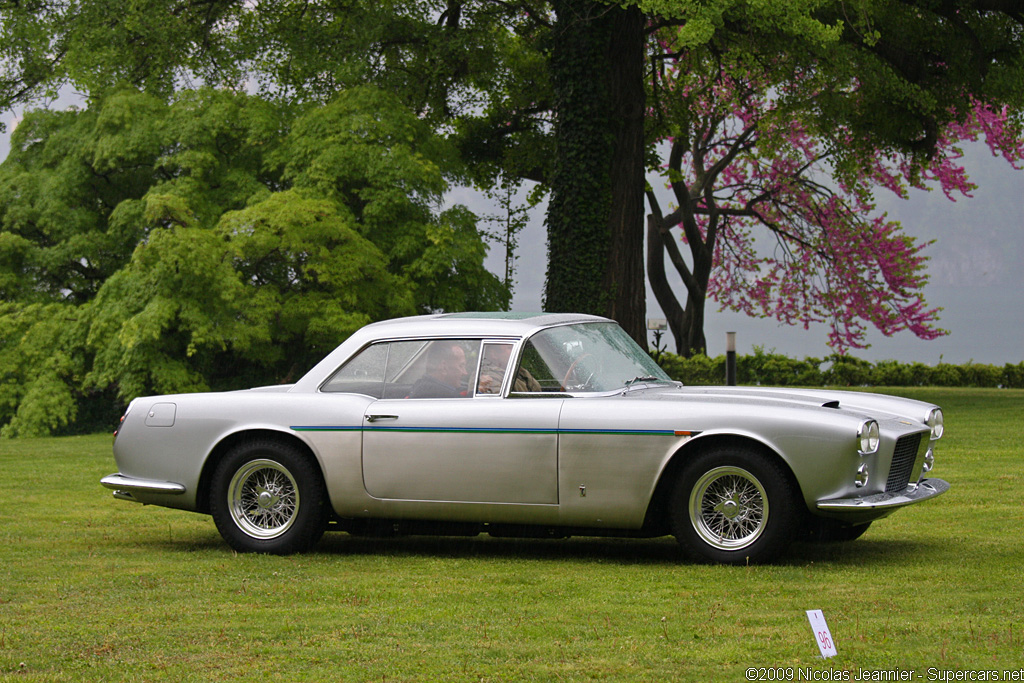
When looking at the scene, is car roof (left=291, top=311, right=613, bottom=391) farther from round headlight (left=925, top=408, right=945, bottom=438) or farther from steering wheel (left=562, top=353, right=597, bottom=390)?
round headlight (left=925, top=408, right=945, bottom=438)

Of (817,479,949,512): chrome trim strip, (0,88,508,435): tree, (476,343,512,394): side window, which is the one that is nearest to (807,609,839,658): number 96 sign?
(817,479,949,512): chrome trim strip

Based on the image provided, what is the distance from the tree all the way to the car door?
52.0 ft

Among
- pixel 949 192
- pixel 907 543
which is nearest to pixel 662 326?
pixel 949 192

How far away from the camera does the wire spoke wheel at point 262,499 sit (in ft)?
25.6

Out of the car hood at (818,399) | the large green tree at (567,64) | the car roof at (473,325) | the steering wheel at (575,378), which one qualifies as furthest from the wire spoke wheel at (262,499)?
the large green tree at (567,64)

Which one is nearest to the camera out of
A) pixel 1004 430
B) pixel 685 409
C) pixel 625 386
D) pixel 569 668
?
pixel 569 668

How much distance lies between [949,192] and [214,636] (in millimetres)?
32355

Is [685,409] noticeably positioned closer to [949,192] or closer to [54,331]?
[54,331]

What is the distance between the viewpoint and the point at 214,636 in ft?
17.1

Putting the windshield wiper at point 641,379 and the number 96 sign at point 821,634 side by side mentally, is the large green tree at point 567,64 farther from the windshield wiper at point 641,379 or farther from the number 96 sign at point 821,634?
the number 96 sign at point 821,634

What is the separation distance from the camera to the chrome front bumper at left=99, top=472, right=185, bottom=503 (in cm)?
796

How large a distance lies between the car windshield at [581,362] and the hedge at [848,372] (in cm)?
2423

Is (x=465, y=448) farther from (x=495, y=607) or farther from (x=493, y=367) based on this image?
(x=495, y=607)

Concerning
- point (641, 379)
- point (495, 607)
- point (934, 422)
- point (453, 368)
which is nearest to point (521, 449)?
point (453, 368)
